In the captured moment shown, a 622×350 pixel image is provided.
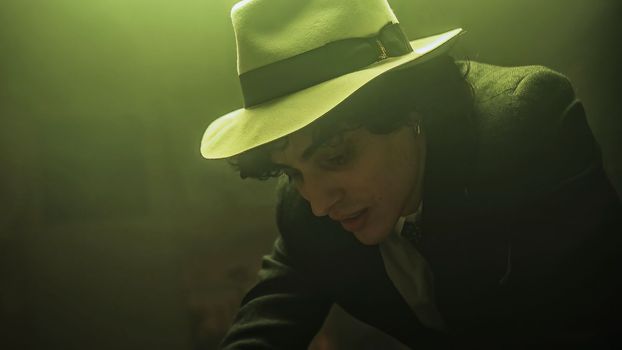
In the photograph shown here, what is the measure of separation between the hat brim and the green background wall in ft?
1.00

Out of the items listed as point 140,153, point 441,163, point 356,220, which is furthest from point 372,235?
point 140,153

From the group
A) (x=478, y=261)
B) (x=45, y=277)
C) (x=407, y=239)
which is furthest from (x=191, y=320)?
(x=478, y=261)

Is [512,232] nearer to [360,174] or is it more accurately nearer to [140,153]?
[360,174]

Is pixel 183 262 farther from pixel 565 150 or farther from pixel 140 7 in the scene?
pixel 565 150

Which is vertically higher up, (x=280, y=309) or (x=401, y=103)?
(x=401, y=103)

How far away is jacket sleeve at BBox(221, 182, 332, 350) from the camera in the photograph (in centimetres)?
98

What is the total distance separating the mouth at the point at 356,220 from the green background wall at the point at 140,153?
0.89 feet

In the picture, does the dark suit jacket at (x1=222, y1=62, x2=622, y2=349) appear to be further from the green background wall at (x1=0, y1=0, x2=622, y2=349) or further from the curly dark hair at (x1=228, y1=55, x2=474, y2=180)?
the green background wall at (x1=0, y1=0, x2=622, y2=349)

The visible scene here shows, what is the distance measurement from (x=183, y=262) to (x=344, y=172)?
44 cm

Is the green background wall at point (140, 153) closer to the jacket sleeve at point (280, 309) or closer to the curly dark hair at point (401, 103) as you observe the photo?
the jacket sleeve at point (280, 309)

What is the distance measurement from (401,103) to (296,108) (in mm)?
194

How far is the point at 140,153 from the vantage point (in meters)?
1.08

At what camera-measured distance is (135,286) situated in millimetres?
1065

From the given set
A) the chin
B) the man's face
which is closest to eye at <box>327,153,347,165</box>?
the man's face
